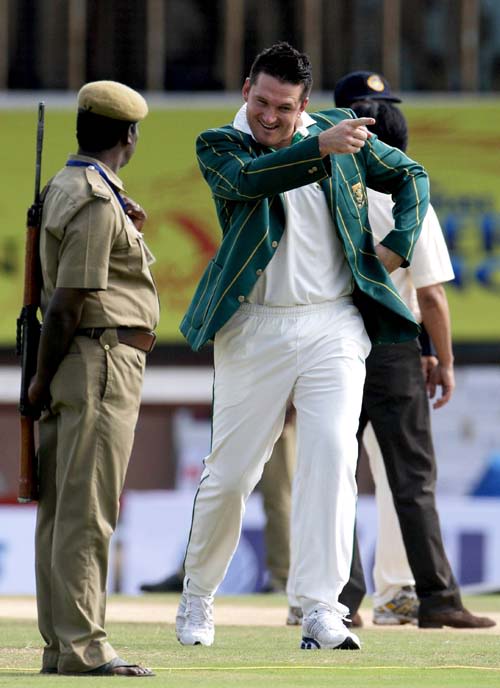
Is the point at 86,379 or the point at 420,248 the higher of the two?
the point at 420,248

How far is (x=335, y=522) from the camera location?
19.8 feet

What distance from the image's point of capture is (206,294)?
248 inches

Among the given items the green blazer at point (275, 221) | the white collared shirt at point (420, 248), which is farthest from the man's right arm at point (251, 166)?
the white collared shirt at point (420, 248)

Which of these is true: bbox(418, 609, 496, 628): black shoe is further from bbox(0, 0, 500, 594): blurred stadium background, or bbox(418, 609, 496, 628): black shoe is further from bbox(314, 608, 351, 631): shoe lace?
bbox(0, 0, 500, 594): blurred stadium background

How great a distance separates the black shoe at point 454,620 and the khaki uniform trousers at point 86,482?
2.52 m

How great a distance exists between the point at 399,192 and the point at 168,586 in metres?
5.59

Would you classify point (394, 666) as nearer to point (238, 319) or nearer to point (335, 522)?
point (335, 522)

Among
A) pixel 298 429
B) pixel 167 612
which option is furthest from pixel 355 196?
pixel 167 612

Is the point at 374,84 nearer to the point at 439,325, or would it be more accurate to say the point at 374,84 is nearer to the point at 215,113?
the point at 439,325

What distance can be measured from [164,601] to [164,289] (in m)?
8.94

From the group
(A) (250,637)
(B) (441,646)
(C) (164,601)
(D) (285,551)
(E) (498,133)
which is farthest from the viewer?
(E) (498,133)

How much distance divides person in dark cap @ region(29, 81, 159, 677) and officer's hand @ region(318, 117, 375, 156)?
760 mm

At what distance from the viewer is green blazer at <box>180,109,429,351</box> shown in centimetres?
611

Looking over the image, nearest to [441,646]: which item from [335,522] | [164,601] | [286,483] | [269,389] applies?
[335,522]
